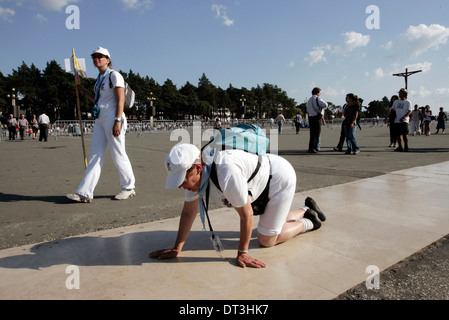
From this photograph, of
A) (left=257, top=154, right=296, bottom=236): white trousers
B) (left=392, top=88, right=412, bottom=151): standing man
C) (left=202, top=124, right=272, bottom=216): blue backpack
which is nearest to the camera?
(left=202, top=124, right=272, bottom=216): blue backpack

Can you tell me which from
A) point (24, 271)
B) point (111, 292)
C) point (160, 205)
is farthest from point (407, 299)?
point (160, 205)

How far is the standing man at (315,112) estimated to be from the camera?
9617mm

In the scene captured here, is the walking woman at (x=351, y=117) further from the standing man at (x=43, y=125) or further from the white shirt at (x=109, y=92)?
the standing man at (x=43, y=125)

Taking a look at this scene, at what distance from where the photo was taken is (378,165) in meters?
7.02

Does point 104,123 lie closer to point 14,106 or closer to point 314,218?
point 314,218

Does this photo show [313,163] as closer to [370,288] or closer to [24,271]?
[370,288]

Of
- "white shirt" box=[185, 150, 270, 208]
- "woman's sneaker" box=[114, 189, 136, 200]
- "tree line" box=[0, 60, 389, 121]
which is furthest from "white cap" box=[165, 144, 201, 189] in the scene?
"tree line" box=[0, 60, 389, 121]

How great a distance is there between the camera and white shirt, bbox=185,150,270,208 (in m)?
2.05

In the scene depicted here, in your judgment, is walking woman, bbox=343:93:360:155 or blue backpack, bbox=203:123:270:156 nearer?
blue backpack, bbox=203:123:270:156

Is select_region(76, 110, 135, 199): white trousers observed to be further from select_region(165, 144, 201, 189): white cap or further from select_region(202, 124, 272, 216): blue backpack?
select_region(165, 144, 201, 189): white cap

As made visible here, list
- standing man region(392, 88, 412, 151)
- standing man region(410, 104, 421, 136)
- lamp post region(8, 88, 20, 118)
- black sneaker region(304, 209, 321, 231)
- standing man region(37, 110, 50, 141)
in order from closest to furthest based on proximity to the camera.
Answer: black sneaker region(304, 209, 321, 231) → standing man region(392, 88, 412, 151) → standing man region(410, 104, 421, 136) → standing man region(37, 110, 50, 141) → lamp post region(8, 88, 20, 118)

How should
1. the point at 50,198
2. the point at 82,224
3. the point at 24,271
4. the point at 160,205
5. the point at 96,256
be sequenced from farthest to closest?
the point at 50,198 → the point at 160,205 → the point at 82,224 → the point at 96,256 → the point at 24,271

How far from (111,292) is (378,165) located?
21.8ft

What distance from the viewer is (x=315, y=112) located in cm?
969
